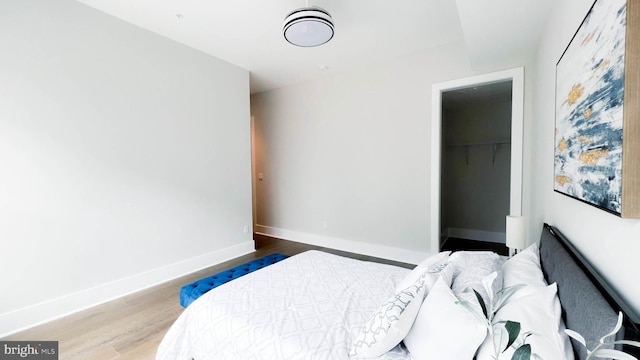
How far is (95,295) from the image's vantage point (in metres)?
2.70

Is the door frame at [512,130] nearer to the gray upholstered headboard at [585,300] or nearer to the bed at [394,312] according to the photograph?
the bed at [394,312]

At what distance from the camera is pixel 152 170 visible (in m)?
3.15

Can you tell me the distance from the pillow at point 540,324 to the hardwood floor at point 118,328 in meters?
2.20

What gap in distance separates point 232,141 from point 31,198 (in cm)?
218

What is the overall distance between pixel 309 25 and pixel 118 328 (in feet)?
10.1

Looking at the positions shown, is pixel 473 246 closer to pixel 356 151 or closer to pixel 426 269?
pixel 356 151

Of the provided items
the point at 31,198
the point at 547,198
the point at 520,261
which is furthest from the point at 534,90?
the point at 31,198

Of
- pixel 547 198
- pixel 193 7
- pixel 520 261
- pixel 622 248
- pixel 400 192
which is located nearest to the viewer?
pixel 622 248

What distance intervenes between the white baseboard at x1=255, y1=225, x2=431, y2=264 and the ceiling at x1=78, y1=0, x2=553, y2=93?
8.20ft

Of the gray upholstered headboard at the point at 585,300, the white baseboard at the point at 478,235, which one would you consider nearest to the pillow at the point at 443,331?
the gray upholstered headboard at the point at 585,300

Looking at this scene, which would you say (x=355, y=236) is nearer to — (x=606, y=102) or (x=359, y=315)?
(x=359, y=315)

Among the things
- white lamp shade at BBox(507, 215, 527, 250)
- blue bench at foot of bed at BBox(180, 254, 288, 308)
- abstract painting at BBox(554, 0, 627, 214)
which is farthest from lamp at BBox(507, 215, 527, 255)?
blue bench at foot of bed at BBox(180, 254, 288, 308)

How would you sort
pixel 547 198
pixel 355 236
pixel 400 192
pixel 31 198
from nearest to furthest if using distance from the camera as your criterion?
pixel 547 198 → pixel 31 198 → pixel 400 192 → pixel 355 236

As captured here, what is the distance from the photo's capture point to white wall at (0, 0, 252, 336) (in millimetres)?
2273
